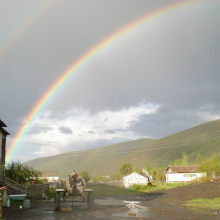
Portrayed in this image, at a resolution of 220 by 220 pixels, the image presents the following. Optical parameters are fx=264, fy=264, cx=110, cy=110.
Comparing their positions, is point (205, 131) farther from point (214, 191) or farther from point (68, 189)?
point (68, 189)

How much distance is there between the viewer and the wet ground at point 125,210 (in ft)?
50.5

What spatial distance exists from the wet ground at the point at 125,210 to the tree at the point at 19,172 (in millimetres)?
8375

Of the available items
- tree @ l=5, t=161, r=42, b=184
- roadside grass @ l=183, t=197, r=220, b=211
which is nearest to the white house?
tree @ l=5, t=161, r=42, b=184

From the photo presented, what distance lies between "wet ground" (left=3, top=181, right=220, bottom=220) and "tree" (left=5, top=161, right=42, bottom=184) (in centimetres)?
838

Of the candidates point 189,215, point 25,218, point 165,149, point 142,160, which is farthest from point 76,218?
point 165,149

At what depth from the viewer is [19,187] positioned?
29.6 m

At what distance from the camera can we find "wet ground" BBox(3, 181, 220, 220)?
15.4 m

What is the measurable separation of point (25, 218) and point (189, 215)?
9594 millimetres

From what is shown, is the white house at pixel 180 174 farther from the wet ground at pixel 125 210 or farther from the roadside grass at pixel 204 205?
the roadside grass at pixel 204 205

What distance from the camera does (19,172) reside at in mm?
33469

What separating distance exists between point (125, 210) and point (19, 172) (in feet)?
63.8

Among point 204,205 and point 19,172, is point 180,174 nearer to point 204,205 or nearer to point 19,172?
point 19,172

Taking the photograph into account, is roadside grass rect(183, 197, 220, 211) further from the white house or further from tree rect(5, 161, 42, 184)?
the white house

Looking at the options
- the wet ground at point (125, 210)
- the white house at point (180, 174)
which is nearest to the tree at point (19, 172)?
the wet ground at point (125, 210)
